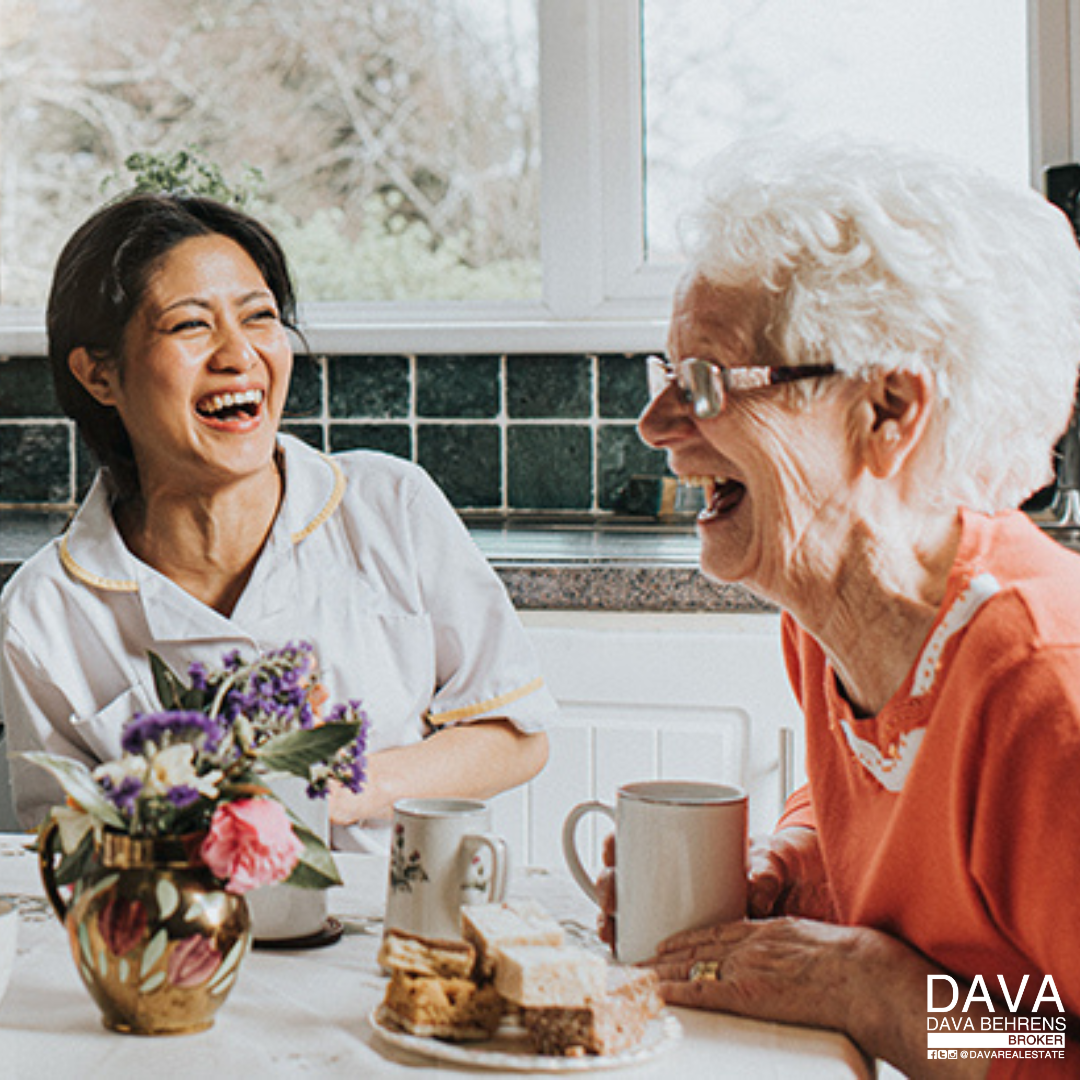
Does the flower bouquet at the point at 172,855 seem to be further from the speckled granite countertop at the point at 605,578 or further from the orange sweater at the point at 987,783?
the speckled granite countertop at the point at 605,578

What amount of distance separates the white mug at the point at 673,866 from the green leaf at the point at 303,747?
0.65 ft

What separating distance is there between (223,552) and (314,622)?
139 mm

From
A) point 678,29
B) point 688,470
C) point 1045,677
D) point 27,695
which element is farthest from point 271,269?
point 678,29

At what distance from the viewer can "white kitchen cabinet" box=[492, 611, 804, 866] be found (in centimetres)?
213

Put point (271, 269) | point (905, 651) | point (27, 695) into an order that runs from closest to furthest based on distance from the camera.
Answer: point (905, 651) → point (27, 695) → point (271, 269)

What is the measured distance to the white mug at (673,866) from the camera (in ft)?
3.33

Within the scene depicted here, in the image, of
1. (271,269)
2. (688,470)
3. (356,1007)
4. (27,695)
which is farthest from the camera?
(271,269)

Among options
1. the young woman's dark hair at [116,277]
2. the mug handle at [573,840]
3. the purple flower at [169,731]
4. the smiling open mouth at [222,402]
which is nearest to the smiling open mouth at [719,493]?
the mug handle at [573,840]

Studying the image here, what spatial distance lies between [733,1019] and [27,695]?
0.97 meters

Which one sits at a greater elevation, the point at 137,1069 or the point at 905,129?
the point at 905,129

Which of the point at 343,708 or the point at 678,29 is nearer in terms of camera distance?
the point at 343,708

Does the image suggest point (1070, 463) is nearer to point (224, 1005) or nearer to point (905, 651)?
point (905, 651)

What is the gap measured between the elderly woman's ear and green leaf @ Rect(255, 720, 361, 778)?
470 millimetres

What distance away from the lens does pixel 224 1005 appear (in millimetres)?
973
